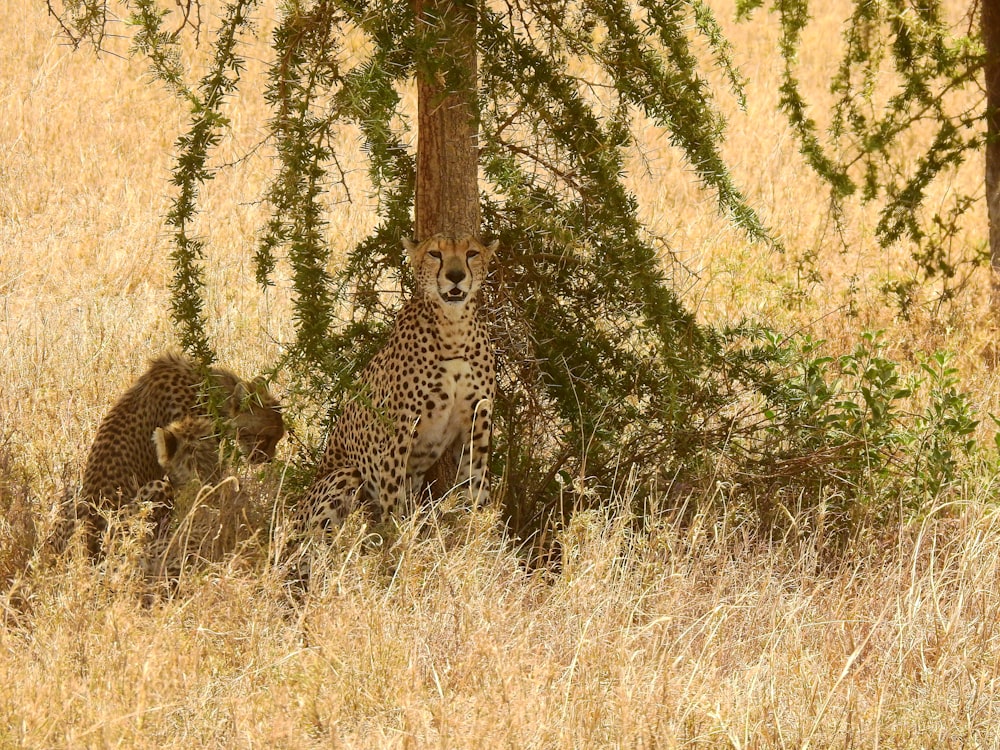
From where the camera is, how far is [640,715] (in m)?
3.31

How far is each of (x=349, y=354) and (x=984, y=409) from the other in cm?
314

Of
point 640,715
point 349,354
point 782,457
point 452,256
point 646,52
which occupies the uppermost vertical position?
point 646,52

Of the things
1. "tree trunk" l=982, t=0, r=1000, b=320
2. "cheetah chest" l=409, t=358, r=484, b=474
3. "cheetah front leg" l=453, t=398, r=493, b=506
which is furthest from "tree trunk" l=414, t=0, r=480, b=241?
"tree trunk" l=982, t=0, r=1000, b=320

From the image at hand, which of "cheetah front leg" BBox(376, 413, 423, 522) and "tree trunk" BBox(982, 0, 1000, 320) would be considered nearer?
"cheetah front leg" BBox(376, 413, 423, 522)

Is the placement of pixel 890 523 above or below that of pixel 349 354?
below

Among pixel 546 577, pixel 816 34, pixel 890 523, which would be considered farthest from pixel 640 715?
pixel 816 34

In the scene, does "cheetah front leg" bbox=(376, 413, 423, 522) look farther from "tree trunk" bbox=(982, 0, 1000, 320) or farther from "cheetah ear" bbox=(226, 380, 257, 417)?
"tree trunk" bbox=(982, 0, 1000, 320)

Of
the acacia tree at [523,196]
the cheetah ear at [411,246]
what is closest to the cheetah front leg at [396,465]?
the acacia tree at [523,196]

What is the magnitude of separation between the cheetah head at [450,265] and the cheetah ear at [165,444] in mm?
1164

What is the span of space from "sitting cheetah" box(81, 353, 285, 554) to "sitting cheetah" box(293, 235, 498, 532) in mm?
409

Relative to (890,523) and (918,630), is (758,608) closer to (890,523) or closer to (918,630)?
(918,630)

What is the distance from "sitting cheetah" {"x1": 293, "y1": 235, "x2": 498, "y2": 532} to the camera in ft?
16.6

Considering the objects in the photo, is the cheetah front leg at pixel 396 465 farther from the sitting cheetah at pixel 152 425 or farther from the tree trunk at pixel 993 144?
the tree trunk at pixel 993 144

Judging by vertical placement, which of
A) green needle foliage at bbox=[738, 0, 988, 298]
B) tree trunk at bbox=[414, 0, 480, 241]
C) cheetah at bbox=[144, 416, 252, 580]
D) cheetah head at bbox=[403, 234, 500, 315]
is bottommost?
cheetah at bbox=[144, 416, 252, 580]
